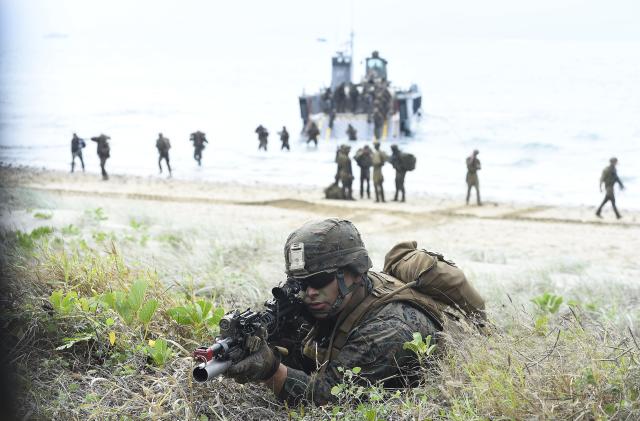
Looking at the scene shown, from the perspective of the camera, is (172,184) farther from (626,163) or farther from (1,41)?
(1,41)

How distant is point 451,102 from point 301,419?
247ft

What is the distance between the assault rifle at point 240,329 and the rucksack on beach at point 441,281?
0.65m

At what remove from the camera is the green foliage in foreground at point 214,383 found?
3.01 metres

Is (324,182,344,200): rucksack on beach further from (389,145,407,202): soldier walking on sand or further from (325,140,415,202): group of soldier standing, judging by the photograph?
(389,145,407,202): soldier walking on sand

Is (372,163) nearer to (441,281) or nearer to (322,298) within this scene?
(441,281)

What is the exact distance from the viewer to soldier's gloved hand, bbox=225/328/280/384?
3.18m

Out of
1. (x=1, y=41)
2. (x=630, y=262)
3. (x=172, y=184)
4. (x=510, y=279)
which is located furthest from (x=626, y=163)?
(x=1, y=41)

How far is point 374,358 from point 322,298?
35cm

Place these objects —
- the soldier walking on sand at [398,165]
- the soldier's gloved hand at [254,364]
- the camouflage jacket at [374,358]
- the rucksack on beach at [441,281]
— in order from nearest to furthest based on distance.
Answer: the soldier's gloved hand at [254,364] < the camouflage jacket at [374,358] < the rucksack on beach at [441,281] < the soldier walking on sand at [398,165]

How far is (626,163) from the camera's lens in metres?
36.9

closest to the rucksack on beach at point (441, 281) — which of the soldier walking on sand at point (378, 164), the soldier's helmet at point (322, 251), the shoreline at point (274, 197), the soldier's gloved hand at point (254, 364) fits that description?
the soldier's helmet at point (322, 251)

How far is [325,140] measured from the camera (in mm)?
40906

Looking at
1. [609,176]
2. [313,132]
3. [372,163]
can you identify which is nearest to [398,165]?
[372,163]

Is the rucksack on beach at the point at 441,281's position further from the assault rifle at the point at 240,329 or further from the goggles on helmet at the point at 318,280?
the assault rifle at the point at 240,329
